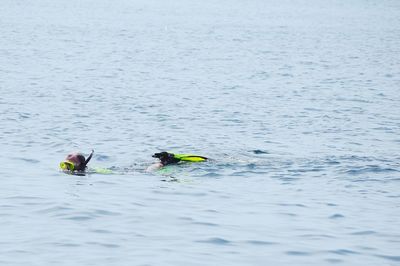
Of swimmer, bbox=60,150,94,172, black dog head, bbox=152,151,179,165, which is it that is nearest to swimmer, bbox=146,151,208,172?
black dog head, bbox=152,151,179,165

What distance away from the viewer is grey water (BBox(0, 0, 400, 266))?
12570 millimetres

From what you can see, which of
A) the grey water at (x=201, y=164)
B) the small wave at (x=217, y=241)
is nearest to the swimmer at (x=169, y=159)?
the grey water at (x=201, y=164)

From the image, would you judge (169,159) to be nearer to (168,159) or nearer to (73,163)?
(168,159)

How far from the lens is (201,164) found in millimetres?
18797

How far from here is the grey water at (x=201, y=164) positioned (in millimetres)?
12570

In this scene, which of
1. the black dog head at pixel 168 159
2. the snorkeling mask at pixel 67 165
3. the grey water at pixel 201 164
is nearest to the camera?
the grey water at pixel 201 164

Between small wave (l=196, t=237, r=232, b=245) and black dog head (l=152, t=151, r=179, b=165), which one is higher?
black dog head (l=152, t=151, r=179, b=165)


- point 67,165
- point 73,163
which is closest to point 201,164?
point 73,163

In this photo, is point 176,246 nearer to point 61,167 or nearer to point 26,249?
point 26,249

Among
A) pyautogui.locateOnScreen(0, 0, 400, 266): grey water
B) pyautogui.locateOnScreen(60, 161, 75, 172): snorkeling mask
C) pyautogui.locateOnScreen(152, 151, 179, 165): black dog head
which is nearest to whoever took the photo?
pyautogui.locateOnScreen(0, 0, 400, 266): grey water

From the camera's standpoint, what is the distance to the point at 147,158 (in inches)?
811

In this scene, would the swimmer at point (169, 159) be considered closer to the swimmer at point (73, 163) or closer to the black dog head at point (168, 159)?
the black dog head at point (168, 159)

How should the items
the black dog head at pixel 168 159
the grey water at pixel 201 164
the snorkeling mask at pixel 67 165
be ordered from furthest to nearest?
the black dog head at pixel 168 159, the snorkeling mask at pixel 67 165, the grey water at pixel 201 164

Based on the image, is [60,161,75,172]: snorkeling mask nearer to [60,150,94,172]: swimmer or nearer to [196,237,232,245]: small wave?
[60,150,94,172]: swimmer
